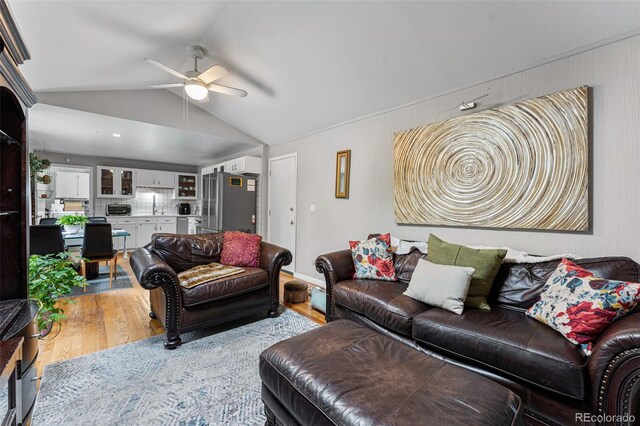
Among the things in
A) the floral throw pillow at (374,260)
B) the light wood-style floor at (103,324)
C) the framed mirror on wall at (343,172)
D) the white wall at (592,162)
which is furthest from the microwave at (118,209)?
the floral throw pillow at (374,260)

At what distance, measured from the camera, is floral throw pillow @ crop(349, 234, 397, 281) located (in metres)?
2.67

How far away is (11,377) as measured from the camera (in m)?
0.92

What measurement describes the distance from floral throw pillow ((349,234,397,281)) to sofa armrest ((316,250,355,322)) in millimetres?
78

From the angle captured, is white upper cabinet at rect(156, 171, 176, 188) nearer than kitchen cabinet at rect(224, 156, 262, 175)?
No

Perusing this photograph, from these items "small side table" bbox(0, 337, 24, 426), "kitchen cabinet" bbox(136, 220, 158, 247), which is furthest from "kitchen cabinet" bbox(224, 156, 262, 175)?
"small side table" bbox(0, 337, 24, 426)

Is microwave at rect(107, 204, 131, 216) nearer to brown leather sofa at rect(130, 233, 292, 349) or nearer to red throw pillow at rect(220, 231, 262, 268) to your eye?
brown leather sofa at rect(130, 233, 292, 349)

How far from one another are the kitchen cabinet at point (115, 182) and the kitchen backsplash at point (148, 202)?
274 mm

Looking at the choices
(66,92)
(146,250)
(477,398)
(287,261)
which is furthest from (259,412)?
(66,92)

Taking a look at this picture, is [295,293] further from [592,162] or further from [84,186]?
[84,186]

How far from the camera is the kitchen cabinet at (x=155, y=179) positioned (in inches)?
271

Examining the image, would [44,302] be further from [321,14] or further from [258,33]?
[321,14]

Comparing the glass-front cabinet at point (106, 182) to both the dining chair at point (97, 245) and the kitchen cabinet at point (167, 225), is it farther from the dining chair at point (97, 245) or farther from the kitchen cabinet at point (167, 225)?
the dining chair at point (97, 245)

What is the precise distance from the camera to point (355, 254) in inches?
110

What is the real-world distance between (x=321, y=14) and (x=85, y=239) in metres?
4.10
